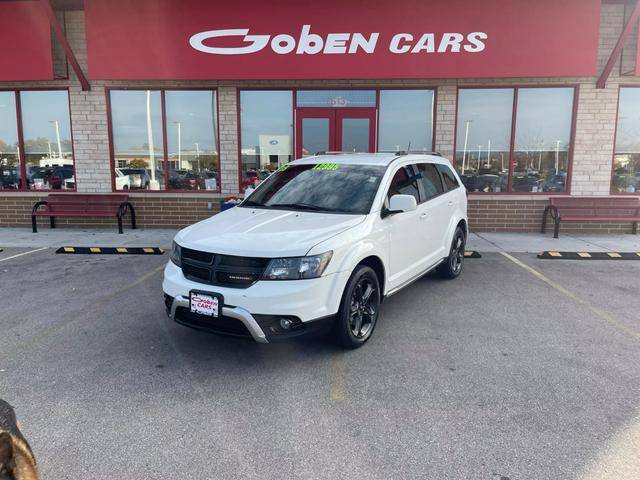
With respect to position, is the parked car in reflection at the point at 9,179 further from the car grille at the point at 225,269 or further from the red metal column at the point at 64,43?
the car grille at the point at 225,269

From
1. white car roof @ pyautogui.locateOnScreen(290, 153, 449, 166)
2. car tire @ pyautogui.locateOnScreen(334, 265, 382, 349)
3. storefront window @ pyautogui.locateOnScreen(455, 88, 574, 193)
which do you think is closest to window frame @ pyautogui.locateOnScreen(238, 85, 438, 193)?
storefront window @ pyautogui.locateOnScreen(455, 88, 574, 193)

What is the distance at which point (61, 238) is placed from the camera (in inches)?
410

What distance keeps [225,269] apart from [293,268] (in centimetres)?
58

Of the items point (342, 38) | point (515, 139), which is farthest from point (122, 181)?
point (515, 139)

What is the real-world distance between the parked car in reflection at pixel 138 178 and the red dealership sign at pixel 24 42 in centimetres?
265

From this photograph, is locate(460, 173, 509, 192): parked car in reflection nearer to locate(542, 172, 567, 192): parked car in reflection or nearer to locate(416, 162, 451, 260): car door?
locate(542, 172, 567, 192): parked car in reflection

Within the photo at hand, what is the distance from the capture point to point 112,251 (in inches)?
351

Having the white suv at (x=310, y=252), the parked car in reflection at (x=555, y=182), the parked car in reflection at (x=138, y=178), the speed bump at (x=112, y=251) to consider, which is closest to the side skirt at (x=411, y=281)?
the white suv at (x=310, y=252)

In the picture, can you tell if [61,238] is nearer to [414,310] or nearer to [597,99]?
[414,310]

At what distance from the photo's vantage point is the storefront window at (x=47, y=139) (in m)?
11.7

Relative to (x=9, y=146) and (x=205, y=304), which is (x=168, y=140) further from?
(x=205, y=304)

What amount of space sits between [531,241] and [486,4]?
5060mm

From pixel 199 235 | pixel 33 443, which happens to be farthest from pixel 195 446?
pixel 199 235

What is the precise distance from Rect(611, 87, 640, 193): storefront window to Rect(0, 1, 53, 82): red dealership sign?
13137 millimetres
